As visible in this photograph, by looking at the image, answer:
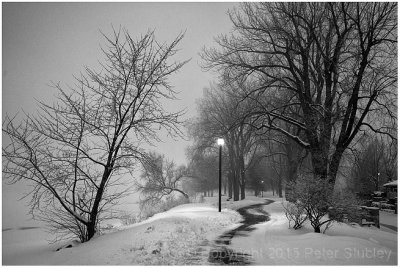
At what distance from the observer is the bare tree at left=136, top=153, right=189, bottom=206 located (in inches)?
338

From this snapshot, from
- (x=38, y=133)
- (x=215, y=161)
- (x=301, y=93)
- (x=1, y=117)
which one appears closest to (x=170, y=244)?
(x=38, y=133)

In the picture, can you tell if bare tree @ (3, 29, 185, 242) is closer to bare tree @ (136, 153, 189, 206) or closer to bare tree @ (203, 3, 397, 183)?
bare tree @ (136, 153, 189, 206)

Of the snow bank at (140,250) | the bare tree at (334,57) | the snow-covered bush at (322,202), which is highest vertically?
the bare tree at (334,57)

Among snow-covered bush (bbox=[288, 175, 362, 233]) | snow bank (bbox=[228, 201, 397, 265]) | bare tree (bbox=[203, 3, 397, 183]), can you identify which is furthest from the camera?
bare tree (bbox=[203, 3, 397, 183])

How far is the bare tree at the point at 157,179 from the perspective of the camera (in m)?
8.60

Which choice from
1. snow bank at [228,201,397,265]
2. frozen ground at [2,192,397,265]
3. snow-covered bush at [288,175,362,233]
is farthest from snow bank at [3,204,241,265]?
snow-covered bush at [288,175,362,233]

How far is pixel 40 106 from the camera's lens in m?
7.07

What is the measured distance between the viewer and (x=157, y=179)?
9727 mm

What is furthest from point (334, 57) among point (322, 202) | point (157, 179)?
point (157, 179)

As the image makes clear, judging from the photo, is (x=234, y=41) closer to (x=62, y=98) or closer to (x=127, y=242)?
(x=62, y=98)

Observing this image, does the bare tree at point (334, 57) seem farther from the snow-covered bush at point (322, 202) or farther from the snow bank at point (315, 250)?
the snow bank at point (315, 250)

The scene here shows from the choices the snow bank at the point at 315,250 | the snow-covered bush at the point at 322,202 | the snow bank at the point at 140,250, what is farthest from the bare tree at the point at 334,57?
the snow bank at the point at 140,250

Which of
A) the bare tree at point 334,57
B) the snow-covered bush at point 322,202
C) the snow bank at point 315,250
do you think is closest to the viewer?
the snow bank at point 315,250

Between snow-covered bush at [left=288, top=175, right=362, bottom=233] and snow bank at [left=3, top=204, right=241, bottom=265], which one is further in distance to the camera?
snow-covered bush at [left=288, top=175, right=362, bottom=233]
